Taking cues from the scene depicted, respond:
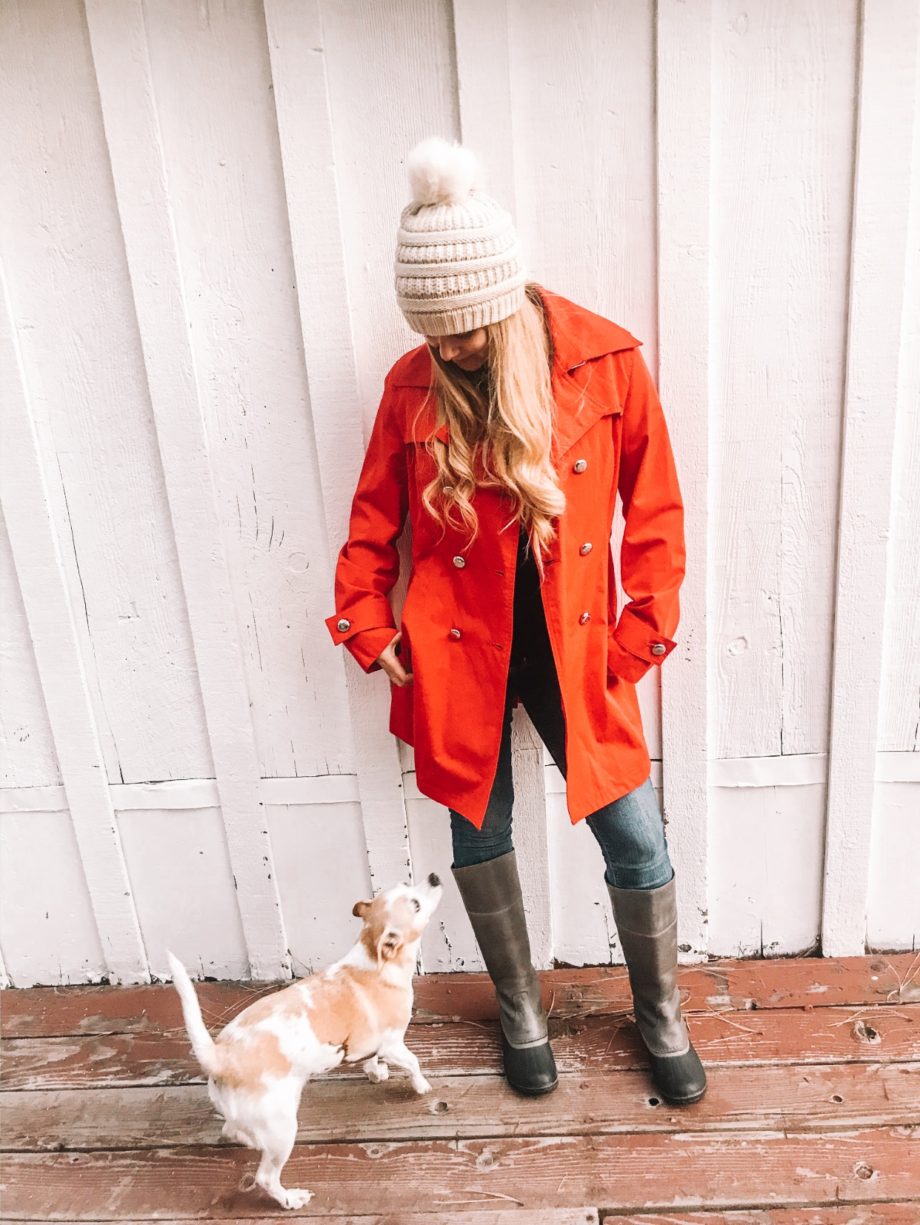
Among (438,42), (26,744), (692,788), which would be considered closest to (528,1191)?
(692,788)

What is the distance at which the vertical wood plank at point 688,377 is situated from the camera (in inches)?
78.5

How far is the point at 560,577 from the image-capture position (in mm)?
1955

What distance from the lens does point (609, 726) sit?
2.10 meters

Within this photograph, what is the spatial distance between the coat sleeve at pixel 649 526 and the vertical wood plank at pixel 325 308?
647 millimetres

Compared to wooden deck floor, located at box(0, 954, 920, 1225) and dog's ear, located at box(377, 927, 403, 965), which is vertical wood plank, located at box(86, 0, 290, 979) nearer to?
wooden deck floor, located at box(0, 954, 920, 1225)

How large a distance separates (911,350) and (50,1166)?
2680 millimetres

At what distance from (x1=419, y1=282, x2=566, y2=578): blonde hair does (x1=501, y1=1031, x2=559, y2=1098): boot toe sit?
1162 millimetres

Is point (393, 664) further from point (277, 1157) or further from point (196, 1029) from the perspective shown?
point (277, 1157)

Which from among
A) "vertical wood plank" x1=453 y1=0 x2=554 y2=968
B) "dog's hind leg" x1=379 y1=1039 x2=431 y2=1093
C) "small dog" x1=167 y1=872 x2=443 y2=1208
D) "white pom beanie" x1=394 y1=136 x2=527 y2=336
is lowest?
"dog's hind leg" x1=379 y1=1039 x2=431 y2=1093

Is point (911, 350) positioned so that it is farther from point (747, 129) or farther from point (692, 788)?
point (692, 788)

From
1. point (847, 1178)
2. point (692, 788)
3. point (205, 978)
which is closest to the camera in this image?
point (847, 1178)

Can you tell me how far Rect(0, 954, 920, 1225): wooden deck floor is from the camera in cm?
202

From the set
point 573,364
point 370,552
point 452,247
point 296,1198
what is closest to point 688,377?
point 573,364

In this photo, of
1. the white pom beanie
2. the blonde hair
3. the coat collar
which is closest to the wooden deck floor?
the blonde hair
